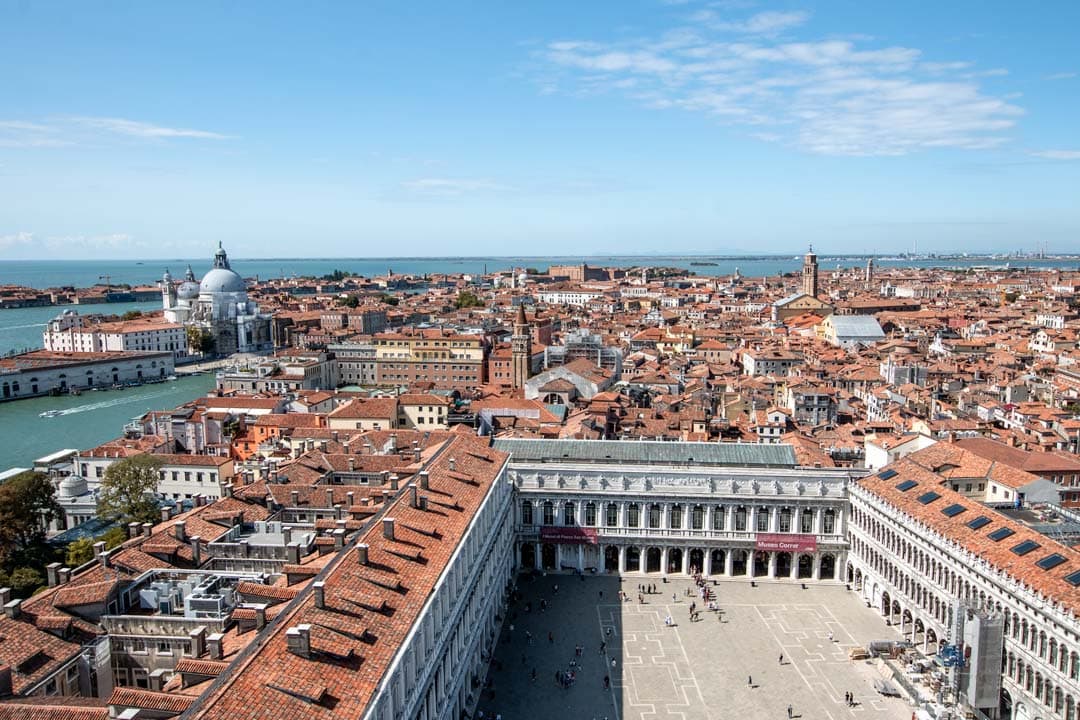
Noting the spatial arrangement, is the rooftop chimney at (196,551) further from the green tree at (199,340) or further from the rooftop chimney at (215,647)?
the green tree at (199,340)

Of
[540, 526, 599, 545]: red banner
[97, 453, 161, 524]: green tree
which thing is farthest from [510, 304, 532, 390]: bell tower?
[97, 453, 161, 524]: green tree

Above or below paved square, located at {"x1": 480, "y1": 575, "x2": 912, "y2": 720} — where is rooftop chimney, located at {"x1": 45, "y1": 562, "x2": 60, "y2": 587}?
above

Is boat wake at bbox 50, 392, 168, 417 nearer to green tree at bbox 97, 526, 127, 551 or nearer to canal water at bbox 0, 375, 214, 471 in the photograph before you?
canal water at bbox 0, 375, 214, 471

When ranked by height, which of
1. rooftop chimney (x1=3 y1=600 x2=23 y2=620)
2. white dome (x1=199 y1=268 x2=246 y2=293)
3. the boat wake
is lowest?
the boat wake

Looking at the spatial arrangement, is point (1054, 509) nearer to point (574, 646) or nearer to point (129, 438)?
point (574, 646)

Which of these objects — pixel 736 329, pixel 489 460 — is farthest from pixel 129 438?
pixel 736 329

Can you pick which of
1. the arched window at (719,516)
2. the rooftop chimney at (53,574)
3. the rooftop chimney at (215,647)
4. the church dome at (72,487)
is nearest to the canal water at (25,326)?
the church dome at (72,487)

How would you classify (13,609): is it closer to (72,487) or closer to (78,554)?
(78,554)
